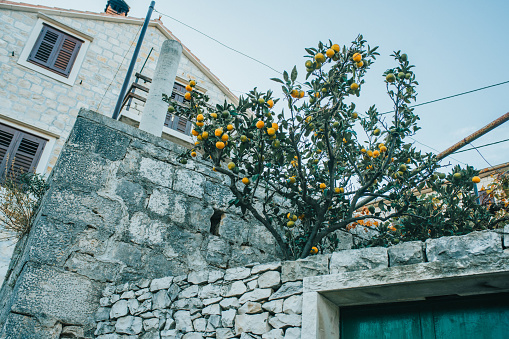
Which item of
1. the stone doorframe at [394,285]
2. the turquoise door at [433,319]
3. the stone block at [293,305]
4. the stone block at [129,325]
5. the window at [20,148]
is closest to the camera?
the stone doorframe at [394,285]

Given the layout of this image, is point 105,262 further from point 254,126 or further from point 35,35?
point 35,35

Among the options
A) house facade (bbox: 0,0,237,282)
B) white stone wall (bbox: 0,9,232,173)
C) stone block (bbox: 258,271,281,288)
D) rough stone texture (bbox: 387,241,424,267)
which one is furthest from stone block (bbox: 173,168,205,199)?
white stone wall (bbox: 0,9,232,173)

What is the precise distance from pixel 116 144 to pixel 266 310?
2.44m

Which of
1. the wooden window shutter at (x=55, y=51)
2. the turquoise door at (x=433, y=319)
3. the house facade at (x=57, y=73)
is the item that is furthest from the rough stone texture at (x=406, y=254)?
the wooden window shutter at (x=55, y=51)

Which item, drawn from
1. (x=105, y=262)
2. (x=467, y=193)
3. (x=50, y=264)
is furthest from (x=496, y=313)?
(x=50, y=264)

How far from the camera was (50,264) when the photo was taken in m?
3.58

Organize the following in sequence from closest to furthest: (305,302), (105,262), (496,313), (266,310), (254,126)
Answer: (496,313) → (305,302) → (266,310) → (254,126) → (105,262)

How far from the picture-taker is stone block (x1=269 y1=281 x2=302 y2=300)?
108 inches

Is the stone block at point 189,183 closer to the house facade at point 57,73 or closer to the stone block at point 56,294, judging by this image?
the stone block at point 56,294

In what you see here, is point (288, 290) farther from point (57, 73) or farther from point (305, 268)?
point (57, 73)

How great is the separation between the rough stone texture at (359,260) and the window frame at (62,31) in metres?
8.30

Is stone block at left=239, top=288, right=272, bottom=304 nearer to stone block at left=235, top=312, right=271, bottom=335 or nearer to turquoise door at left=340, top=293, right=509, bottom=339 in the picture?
stone block at left=235, top=312, right=271, bottom=335

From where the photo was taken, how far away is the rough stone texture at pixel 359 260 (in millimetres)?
2522

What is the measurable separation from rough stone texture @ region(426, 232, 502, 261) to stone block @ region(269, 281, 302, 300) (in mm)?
853
